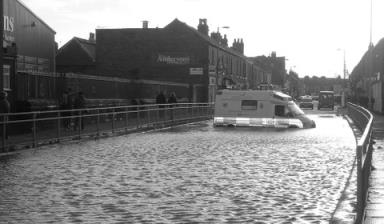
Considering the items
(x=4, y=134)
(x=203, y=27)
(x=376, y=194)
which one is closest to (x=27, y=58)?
(x=4, y=134)

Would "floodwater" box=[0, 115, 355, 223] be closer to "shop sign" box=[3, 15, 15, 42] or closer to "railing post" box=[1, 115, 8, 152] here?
"railing post" box=[1, 115, 8, 152]

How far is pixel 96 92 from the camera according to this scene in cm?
3212

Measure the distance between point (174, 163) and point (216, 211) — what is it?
5561mm

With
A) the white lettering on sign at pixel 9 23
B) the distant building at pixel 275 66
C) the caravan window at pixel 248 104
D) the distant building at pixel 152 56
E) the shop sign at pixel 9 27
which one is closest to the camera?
the caravan window at pixel 248 104

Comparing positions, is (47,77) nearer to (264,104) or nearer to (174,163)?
(264,104)

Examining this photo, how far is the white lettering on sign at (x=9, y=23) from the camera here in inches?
1402

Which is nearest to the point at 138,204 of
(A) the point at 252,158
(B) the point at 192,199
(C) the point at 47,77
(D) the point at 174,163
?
(B) the point at 192,199

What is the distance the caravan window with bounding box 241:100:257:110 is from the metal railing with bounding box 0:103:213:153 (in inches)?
147

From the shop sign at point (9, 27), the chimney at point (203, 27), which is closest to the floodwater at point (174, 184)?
the shop sign at point (9, 27)

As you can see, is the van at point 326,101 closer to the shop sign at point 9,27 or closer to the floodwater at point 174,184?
the shop sign at point 9,27

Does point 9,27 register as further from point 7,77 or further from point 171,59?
point 171,59

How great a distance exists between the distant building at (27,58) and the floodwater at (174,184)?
7.16 meters

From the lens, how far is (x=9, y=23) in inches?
1438

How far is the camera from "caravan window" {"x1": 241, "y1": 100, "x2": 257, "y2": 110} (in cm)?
3020
